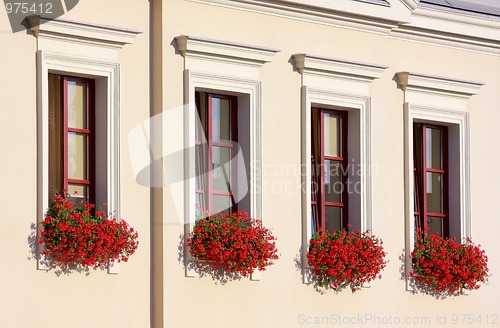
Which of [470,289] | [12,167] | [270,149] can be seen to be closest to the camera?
[12,167]

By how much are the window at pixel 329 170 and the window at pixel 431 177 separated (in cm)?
144

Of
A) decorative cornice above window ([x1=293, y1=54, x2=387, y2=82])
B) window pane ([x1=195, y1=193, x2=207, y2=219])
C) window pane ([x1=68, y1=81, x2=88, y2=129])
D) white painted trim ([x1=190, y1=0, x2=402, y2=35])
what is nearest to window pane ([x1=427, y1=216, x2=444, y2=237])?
decorative cornice above window ([x1=293, y1=54, x2=387, y2=82])

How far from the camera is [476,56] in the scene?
21.6m

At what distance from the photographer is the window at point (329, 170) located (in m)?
19.5

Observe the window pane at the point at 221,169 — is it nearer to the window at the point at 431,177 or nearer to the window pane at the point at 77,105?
the window pane at the point at 77,105

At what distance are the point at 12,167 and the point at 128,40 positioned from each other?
218 centimetres

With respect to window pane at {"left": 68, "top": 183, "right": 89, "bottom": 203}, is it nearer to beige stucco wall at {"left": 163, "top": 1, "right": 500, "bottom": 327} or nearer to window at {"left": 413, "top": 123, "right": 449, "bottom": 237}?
beige stucco wall at {"left": 163, "top": 1, "right": 500, "bottom": 327}

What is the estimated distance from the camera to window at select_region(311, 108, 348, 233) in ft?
64.1

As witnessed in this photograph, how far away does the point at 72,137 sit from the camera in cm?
1717

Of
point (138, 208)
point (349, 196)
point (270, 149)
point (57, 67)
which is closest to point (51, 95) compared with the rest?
point (57, 67)

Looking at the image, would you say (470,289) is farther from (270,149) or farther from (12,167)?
(12,167)

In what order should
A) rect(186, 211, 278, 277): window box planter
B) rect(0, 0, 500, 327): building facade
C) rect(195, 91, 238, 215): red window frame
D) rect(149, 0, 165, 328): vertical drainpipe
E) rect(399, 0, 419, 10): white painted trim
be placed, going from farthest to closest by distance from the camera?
rect(399, 0, 419, 10): white painted trim
rect(195, 91, 238, 215): red window frame
rect(186, 211, 278, 277): window box planter
rect(149, 0, 165, 328): vertical drainpipe
rect(0, 0, 500, 327): building facade

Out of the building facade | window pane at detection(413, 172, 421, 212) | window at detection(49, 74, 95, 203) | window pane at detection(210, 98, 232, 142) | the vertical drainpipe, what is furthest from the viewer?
window pane at detection(413, 172, 421, 212)

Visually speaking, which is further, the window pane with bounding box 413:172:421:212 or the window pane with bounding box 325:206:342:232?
the window pane with bounding box 413:172:421:212
